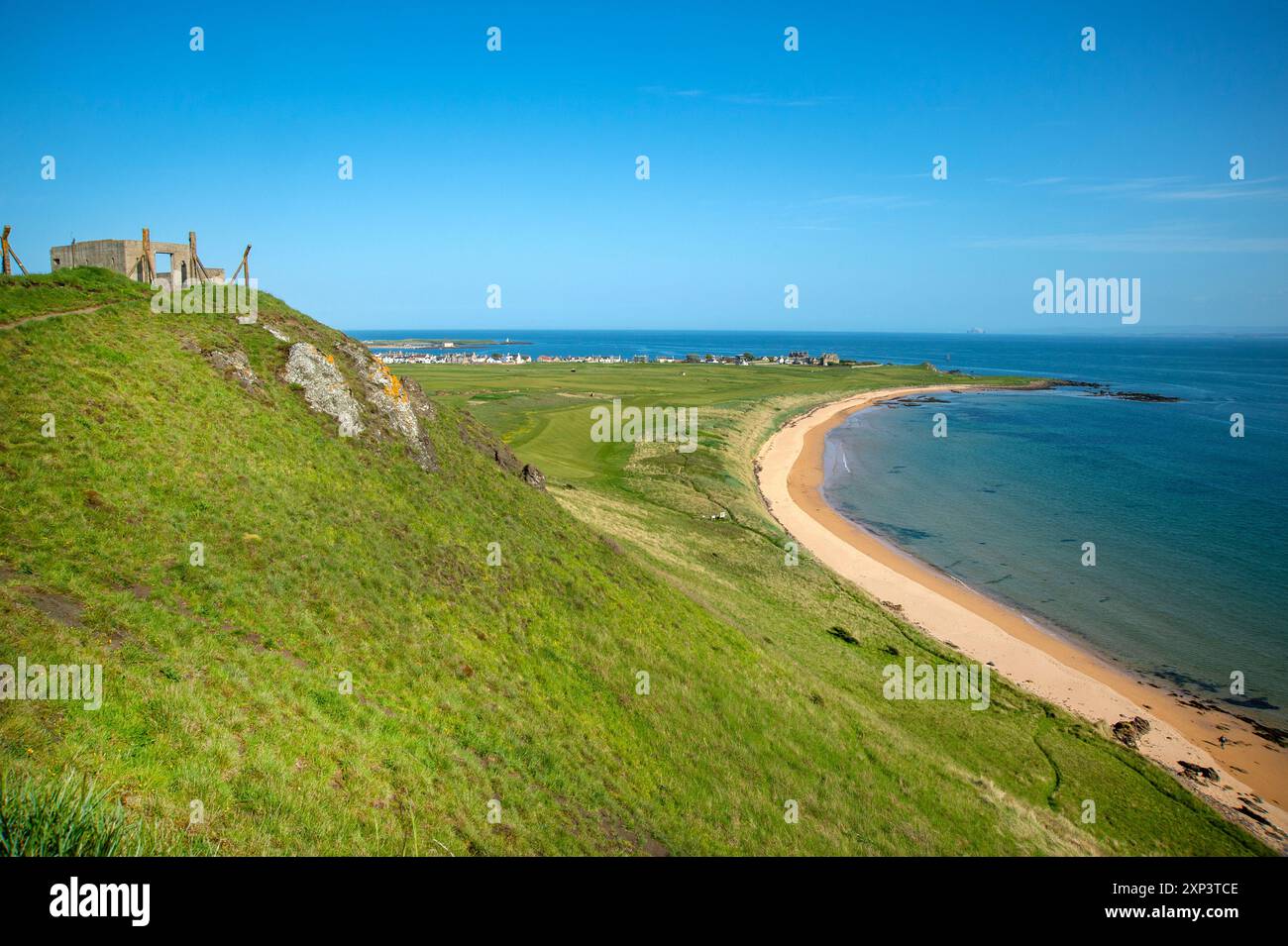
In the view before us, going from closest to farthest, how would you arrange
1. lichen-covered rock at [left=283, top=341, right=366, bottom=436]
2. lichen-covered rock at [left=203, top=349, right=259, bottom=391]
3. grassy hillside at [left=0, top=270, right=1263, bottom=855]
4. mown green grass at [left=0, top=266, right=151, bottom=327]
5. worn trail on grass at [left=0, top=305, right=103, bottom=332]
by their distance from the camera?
grassy hillside at [left=0, top=270, right=1263, bottom=855], worn trail on grass at [left=0, top=305, right=103, bottom=332], mown green grass at [left=0, top=266, right=151, bottom=327], lichen-covered rock at [left=203, top=349, right=259, bottom=391], lichen-covered rock at [left=283, top=341, right=366, bottom=436]

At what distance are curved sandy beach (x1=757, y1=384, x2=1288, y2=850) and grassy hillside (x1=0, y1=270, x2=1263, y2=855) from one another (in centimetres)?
243

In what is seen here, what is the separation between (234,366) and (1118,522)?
2469 inches

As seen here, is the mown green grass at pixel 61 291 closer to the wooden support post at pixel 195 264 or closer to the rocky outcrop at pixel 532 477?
the wooden support post at pixel 195 264

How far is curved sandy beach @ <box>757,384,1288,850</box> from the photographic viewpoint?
944 inches

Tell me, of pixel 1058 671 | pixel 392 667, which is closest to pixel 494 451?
pixel 392 667

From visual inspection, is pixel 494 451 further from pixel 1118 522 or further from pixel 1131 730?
pixel 1118 522

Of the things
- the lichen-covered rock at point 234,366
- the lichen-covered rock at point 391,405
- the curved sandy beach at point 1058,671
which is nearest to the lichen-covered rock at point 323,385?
the lichen-covered rock at point 391,405

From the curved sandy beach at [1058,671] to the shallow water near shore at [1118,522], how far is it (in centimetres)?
198

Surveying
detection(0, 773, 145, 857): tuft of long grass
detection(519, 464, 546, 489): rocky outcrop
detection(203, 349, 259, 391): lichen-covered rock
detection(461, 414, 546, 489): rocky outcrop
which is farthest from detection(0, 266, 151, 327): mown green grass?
detection(0, 773, 145, 857): tuft of long grass

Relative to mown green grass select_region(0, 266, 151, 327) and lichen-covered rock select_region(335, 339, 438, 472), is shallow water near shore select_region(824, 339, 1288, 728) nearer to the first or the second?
lichen-covered rock select_region(335, 339, 438, 472)

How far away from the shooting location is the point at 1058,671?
103 ft

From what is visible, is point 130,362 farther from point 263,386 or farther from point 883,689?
point 883,689

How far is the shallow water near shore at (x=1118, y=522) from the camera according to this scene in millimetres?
34531
